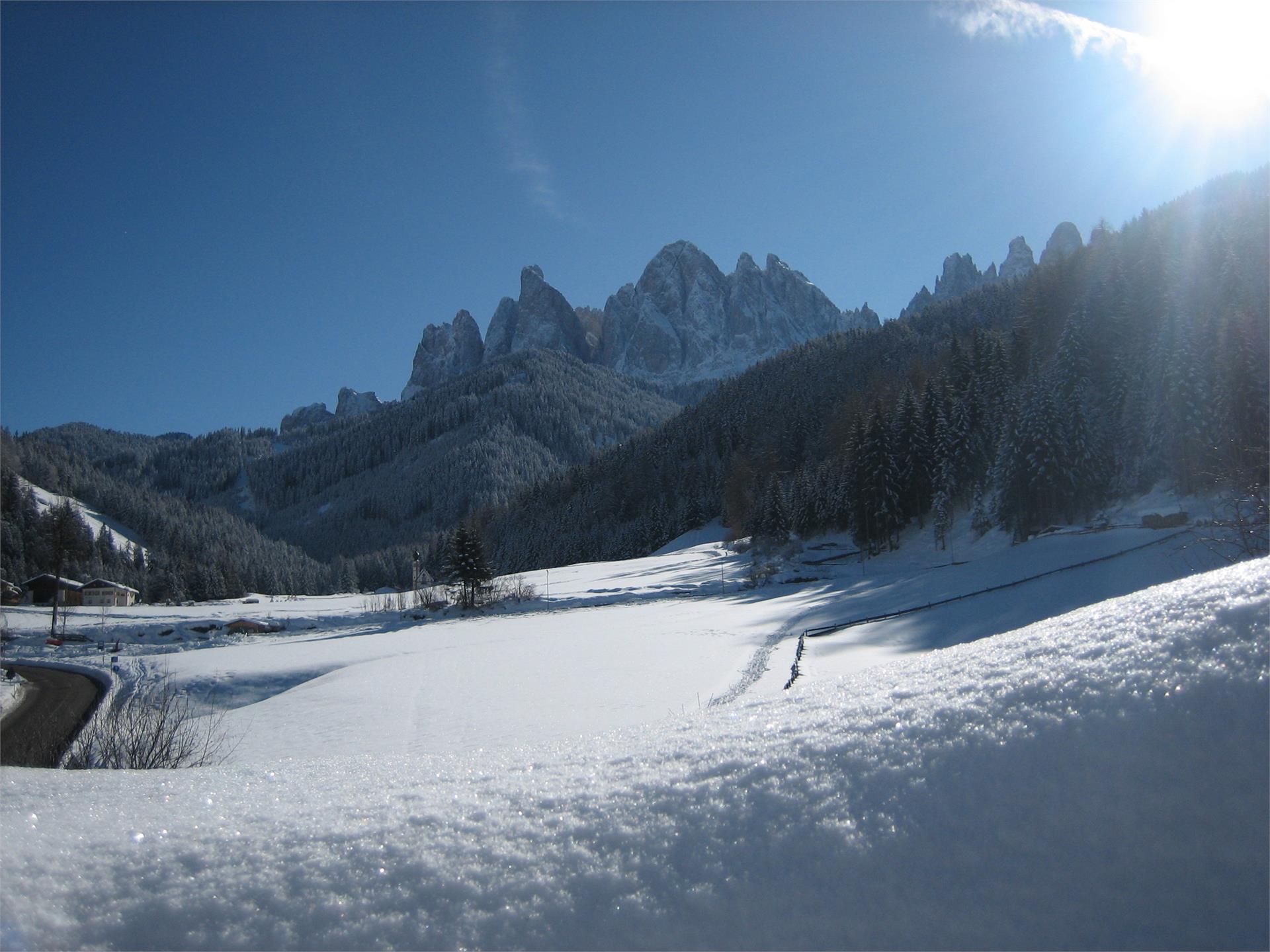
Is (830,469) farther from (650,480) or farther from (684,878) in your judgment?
(684,878)

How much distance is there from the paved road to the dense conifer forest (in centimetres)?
867

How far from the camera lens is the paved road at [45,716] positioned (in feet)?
51.1

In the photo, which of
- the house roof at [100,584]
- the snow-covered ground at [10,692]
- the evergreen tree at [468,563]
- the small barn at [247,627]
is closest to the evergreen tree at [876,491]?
the evergreen tree at [468,563]

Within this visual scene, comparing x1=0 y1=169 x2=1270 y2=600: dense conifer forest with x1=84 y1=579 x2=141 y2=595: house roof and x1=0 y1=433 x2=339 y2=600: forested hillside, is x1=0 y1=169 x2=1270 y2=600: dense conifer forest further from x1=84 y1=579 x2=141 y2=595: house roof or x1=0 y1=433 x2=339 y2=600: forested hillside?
x1=84 y1=579 x2=141 y2=595: house roof

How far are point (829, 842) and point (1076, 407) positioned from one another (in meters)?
51.5

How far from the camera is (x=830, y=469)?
219 feet

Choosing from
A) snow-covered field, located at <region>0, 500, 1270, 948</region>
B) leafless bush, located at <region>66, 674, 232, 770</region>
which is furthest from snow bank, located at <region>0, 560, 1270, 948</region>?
leafless bush, located at <region>66, 674, 232, 770</region>

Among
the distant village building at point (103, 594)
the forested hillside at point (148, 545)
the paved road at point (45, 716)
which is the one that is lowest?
the paved road at point (45, 716)

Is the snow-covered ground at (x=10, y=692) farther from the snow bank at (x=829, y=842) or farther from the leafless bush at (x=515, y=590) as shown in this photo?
the snow bank at (x=829, y=842)

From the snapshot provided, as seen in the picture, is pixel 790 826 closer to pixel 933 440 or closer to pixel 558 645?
pixel 558 645

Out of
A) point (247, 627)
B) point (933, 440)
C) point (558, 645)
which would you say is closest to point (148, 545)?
point (247, 627)

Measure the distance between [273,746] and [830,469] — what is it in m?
58.5

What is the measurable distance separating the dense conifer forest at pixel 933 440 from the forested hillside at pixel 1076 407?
0.17 metres

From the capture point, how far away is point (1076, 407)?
4484 centimetres
